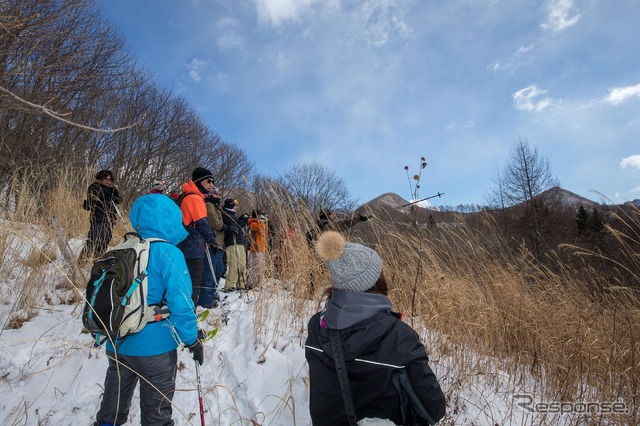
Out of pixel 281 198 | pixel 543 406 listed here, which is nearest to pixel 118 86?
pixel 281 198

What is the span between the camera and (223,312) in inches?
136

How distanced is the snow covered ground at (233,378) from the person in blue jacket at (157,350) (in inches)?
6.3

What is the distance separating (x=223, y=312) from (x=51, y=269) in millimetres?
2282

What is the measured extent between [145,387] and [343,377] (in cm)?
128

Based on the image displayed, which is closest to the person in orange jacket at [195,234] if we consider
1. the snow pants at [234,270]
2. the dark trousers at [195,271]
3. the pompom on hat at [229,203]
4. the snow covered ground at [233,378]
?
the dark trousers at [195,271]

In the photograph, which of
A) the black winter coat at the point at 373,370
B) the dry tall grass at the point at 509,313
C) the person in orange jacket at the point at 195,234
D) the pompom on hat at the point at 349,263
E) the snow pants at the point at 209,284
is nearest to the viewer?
the black winter coat at the point at 373,370

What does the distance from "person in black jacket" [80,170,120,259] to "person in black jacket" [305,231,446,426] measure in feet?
13.1

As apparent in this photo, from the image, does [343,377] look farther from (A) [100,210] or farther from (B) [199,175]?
(A) [100,210]

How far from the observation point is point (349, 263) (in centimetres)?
143

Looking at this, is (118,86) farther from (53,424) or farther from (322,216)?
(53,424)

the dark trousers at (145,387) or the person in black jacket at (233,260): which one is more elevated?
the person in black jacket at (233,260)

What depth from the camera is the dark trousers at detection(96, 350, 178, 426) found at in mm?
1787

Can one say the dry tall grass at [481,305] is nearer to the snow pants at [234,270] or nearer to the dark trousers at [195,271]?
the dark trousers at [195,271]

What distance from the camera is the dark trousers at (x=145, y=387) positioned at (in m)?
1.79
